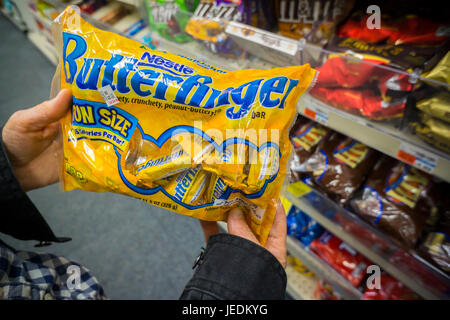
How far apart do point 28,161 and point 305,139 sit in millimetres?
916

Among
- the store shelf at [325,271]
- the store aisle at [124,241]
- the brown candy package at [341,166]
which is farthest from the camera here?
the store aisle at [124,241]

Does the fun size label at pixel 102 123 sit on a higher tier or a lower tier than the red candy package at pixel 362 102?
Result: lower

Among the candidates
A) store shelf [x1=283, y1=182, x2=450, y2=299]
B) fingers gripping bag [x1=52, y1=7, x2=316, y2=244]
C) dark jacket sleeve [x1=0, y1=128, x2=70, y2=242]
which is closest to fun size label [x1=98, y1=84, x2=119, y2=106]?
fingers gripping bag [x1=52, y1=7, x2=316, y2=244]

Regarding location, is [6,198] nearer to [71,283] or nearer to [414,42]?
[71,283]

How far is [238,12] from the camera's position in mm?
1092

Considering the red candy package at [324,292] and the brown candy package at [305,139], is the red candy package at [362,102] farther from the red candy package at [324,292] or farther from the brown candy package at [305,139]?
the red candy package at [324,292]

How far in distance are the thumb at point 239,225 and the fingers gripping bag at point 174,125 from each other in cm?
2

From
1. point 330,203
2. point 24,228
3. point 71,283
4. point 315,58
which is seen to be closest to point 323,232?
point 330,203

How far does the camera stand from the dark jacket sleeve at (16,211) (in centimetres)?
66

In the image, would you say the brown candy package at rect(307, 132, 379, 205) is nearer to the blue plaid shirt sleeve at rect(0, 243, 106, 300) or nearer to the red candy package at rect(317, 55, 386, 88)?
the red candy package at rect(317, 55, 386, 88)

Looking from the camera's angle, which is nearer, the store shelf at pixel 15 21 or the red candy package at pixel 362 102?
the red candy package at pixel 362 102

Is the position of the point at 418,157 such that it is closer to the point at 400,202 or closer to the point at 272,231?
the point at 400,202

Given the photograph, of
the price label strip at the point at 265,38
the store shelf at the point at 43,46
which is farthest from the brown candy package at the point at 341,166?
the store shelf at the point at 43,46

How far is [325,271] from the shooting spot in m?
1.12
